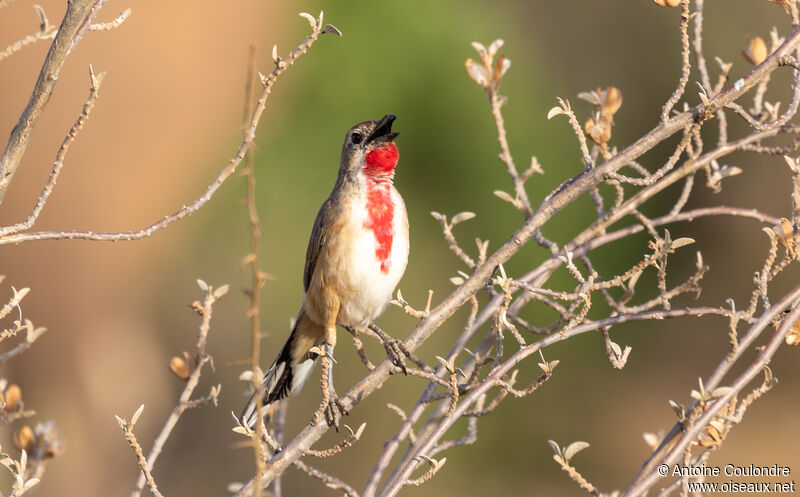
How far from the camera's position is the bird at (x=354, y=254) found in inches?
154

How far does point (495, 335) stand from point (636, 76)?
8214mm

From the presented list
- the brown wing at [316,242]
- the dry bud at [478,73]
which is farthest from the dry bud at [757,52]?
the brown wing at [316,242]

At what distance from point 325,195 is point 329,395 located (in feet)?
20.2

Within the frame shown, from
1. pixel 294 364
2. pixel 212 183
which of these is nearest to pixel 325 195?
pixel 294 364

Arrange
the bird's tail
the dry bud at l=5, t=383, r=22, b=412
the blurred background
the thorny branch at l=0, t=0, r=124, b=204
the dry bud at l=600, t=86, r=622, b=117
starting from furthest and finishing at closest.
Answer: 1. the blurred background
2. the bird's tail
3. the dry bud at l=600, t=86, r=622, b=117
4. the dry bud at l=5, t=383, r=22, b=412
5. the thorny branch at l=0, t=0, r=124, b=204

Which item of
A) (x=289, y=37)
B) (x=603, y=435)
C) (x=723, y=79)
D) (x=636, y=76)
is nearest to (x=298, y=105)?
(x=289, y=37)

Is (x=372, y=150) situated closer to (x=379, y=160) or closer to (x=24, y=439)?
(x=379, y=160)

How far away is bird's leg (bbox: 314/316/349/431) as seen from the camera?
244cm

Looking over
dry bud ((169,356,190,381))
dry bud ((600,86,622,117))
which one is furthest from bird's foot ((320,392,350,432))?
dry bud ((600,86,622,117))

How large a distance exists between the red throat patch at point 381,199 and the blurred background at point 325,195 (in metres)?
4.09

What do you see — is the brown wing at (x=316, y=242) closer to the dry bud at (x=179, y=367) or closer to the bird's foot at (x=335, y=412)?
the bird's foot at (x=335, y=412)

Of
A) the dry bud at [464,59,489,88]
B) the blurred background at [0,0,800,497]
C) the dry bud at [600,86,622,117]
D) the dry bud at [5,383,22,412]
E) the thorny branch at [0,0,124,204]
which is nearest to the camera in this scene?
the thorny branch at [0,0,124,204]

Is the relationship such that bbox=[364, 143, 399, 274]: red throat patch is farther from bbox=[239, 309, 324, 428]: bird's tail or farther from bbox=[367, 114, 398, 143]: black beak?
bbox=[239, 309, 324, 428]: bird's tail

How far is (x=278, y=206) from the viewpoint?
8688 mm
